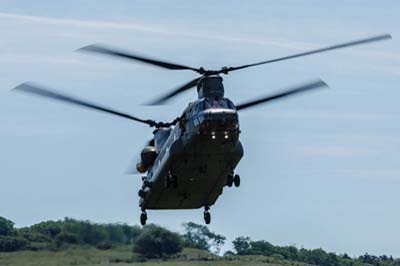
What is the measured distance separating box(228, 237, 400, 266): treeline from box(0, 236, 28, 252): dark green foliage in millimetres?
51633

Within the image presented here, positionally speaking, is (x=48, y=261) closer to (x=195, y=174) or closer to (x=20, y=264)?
(x=20, y=264)

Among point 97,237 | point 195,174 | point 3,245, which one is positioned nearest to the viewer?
point 195,174

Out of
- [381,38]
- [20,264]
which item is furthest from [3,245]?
[381,38]

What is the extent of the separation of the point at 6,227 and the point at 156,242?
52.3 feet

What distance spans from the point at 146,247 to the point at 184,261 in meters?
16.6

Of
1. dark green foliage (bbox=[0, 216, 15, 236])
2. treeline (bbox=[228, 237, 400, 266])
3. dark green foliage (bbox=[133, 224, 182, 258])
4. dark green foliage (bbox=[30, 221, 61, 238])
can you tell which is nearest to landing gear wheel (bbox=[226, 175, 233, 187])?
dark green foliage (bbox=[30, 221, 61, 238])

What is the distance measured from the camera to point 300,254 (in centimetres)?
15750

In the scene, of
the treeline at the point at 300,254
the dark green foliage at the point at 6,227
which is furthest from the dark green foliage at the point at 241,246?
the dark green foliage at the point at 6,227

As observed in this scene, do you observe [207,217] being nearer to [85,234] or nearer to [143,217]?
[143,217]

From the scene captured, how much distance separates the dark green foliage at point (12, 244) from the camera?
318 ft

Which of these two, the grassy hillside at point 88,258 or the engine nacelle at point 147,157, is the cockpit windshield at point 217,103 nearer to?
the engine nacelle at point 147,157

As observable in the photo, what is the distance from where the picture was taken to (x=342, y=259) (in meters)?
166

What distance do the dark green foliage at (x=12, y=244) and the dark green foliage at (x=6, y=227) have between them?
1.82 metres

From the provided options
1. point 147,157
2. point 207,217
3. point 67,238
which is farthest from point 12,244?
point 207,217
